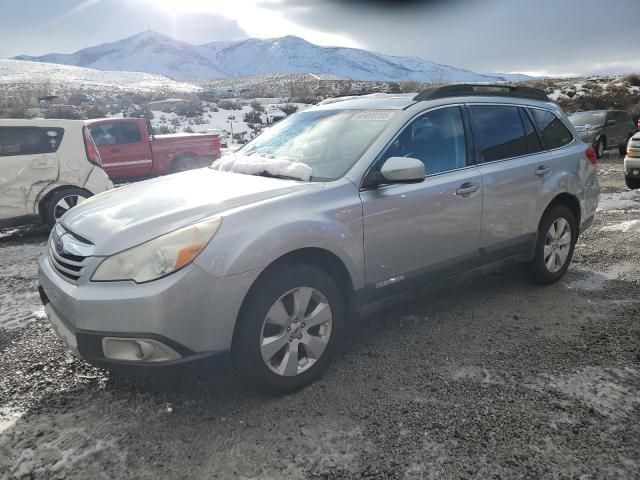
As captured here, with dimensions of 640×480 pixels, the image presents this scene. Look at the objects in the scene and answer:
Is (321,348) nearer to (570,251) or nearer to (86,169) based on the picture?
(570,251)

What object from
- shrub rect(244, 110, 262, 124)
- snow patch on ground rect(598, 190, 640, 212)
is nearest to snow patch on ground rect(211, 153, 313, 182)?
snow patch on ground rect(598, 190, 640, 212)

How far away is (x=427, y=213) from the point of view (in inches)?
136

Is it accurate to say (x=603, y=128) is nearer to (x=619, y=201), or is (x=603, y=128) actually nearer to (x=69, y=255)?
(x=619, y=201)

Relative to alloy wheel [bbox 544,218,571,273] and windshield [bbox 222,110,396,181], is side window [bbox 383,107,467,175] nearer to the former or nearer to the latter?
windshield [bbox 222,110,396,181]

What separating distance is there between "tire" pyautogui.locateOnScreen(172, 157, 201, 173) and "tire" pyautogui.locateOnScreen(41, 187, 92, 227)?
4.97 meters

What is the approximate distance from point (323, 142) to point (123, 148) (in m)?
9.32

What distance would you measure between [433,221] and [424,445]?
158cm

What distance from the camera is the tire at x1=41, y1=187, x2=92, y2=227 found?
7.11m

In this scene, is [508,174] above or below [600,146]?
above

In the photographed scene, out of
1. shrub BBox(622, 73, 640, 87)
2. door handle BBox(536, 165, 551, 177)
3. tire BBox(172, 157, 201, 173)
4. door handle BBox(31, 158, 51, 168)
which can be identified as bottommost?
tire BBox(172, 157, 201, 173)

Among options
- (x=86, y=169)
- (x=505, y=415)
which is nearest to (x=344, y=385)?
(x=505, y=415)

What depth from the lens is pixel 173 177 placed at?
3.75m

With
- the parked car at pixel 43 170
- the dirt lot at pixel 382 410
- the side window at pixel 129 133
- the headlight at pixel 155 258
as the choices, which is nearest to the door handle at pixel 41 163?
the parked car at pixel 43 170

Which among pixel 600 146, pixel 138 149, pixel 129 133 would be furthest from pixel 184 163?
pixel 600 146
